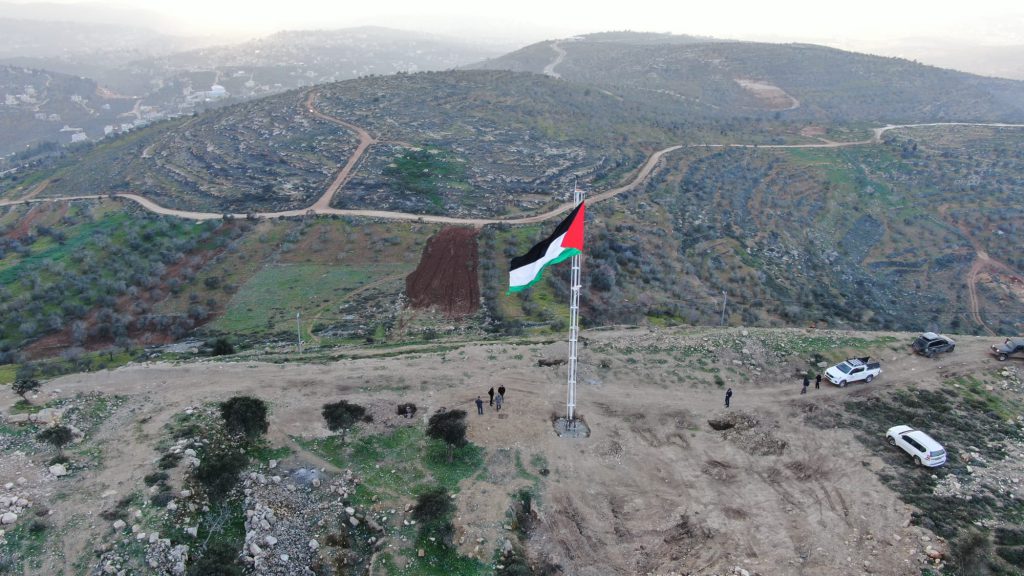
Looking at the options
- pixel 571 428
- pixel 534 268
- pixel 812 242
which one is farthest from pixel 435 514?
pixel 812 242

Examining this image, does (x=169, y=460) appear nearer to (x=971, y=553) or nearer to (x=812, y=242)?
(x=971, y=553)

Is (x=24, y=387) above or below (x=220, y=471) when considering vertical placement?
above

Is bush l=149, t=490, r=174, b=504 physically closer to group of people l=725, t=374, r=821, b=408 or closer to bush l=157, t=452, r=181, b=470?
bush l=157, t=452, r=181, b=470

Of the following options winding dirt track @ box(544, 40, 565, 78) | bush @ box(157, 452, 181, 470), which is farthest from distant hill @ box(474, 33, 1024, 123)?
bush @ box(157, 452, 181, 470)

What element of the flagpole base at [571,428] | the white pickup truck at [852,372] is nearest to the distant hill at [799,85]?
the white pickup truck at [852,372]

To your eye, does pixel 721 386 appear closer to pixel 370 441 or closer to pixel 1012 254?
pixel 370 441

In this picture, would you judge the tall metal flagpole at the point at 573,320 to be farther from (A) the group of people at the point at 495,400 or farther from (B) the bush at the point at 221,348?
(B) the bush at the point at 221,348
